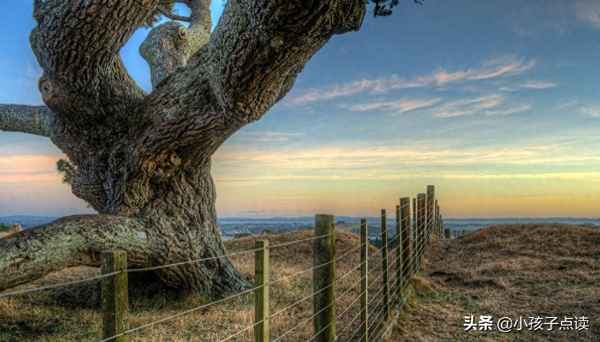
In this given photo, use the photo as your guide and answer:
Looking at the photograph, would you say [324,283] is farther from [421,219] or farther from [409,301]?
[421,219]

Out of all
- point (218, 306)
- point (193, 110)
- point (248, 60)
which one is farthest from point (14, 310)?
point (248, 60)

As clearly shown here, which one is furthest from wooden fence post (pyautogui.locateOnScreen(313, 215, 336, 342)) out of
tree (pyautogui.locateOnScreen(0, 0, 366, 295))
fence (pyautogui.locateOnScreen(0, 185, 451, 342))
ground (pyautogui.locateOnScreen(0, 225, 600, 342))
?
tree (pyautogui.locateOnScreen(0, 0, 366, 295))

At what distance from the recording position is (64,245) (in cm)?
469

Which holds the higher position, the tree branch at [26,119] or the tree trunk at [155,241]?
the tree branch at [26,119]

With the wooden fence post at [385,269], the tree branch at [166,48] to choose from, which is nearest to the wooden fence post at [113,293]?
the wooden fence post at [385,269]

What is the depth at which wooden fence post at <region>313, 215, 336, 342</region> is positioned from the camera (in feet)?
10.0

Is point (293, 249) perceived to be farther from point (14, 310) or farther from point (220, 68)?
point (220, 68)

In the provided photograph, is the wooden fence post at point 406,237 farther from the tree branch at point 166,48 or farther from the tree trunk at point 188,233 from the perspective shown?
the tree branch at point 166,48

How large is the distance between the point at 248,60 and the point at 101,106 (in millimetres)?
2487

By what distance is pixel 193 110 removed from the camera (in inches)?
194

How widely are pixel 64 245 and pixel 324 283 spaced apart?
3.16 m

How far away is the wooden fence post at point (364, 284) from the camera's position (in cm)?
370

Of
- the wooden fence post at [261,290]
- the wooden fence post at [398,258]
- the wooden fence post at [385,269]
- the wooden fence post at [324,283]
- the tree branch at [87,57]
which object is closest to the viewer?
the wooden fence post at [261,290]

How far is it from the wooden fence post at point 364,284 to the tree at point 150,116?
1728 millimetres
